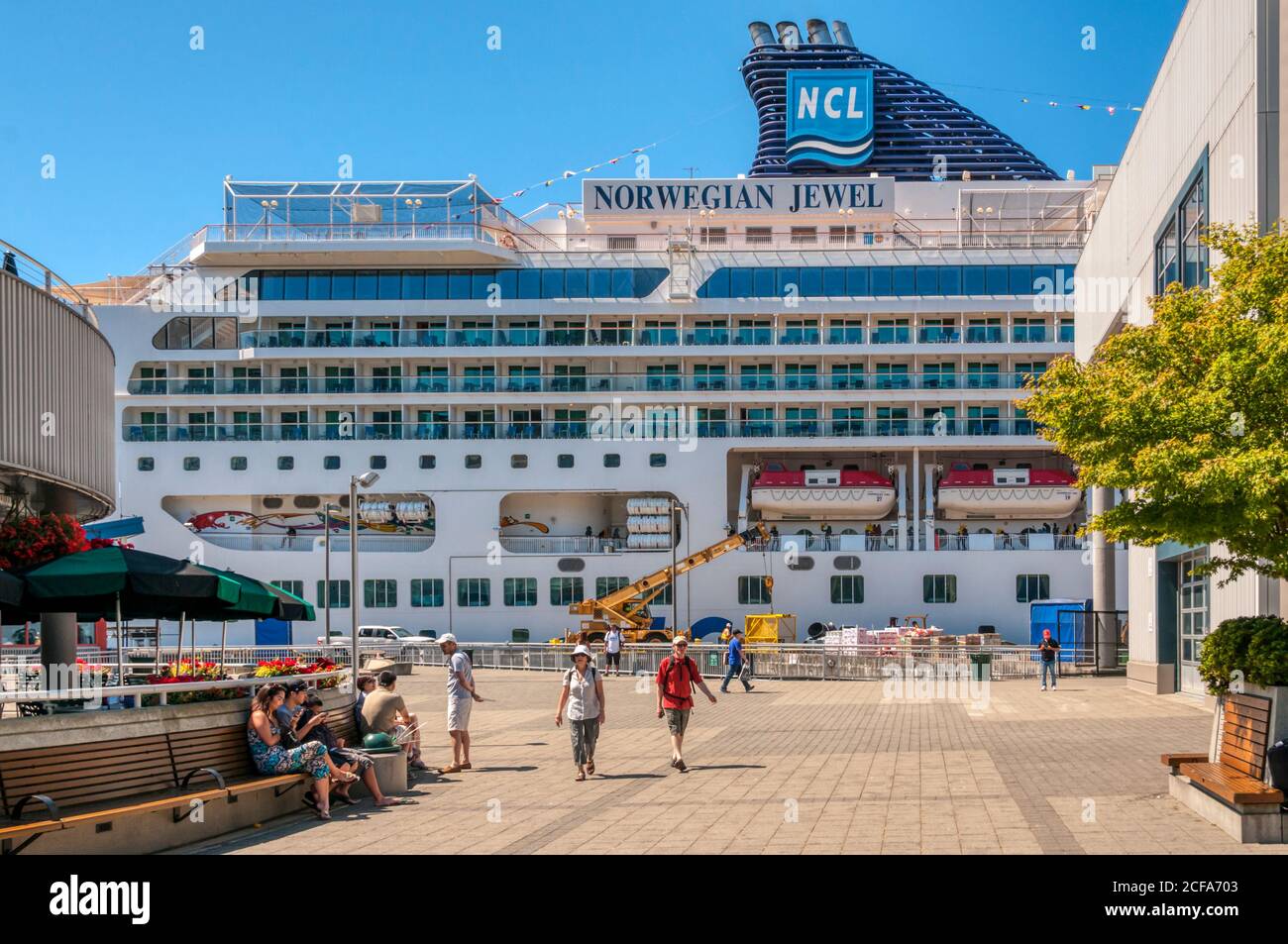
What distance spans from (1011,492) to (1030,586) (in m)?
3.61

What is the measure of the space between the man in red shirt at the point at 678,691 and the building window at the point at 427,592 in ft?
109

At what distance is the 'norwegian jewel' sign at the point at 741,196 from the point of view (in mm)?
54656

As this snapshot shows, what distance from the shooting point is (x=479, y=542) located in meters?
50.2

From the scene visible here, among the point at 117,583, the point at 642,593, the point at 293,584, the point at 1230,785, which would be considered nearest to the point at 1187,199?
the point at 1230,785

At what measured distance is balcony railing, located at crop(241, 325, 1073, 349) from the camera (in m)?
52.4

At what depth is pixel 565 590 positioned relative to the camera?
164 feet

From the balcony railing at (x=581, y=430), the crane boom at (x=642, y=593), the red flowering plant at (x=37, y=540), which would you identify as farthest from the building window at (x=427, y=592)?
the red flowering plant at (x=37, y=540)

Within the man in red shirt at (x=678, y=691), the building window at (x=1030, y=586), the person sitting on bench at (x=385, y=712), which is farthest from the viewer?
the building window at (x=1030, y=586)

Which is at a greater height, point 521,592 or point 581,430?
point 581,430

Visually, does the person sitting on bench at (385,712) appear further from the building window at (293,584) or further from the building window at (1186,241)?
the building window at (293,584)

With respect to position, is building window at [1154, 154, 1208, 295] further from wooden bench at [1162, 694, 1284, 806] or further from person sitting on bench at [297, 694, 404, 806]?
person sitting on bench at [297, 694, 404, 806]

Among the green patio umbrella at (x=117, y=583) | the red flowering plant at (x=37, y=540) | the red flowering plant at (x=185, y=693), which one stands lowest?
the red flowering plant at (x=185, y=693)

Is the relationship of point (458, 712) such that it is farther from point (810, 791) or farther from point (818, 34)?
point (818, 34)
